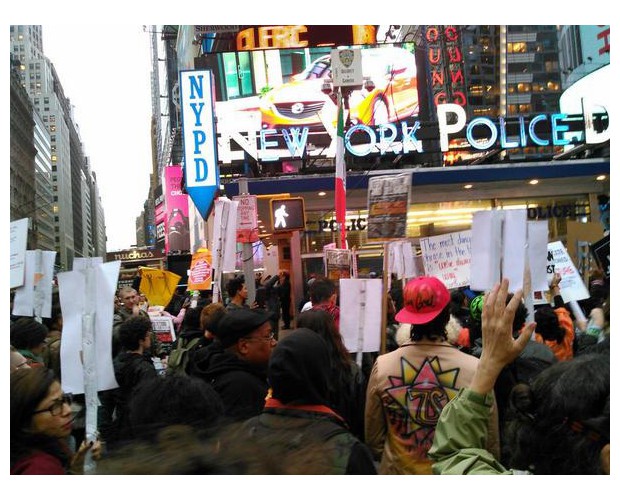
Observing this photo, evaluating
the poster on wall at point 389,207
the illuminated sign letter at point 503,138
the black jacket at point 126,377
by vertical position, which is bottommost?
the black jacket at point 126,377

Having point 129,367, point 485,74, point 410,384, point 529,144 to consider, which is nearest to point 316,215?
point 529,144

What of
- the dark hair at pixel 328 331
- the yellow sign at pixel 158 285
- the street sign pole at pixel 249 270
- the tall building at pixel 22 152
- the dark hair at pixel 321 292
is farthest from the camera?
the tall building at pixel 22 152

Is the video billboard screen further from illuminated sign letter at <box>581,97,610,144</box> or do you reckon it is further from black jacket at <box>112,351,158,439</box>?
black jacket at <box>112,351,158,439</box>

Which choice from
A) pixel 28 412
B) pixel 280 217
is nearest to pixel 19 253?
pixel 28 412

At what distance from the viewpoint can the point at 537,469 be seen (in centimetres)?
193

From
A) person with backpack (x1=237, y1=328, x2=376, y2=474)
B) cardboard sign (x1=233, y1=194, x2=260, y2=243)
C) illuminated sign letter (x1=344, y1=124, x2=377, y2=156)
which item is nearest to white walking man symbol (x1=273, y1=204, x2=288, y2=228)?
cardboard sign (x1=233, y1=194, x2=260, y2=243)

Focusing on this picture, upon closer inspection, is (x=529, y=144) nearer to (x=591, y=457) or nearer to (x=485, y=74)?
(x=591, y=457)

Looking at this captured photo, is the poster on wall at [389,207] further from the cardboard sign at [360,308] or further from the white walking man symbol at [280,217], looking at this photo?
the white walking man symbol at [280,217]

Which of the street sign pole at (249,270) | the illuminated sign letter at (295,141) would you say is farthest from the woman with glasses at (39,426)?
the illuminated sign letter at (295,141)

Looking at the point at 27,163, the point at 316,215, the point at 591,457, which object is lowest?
the point at 591,457

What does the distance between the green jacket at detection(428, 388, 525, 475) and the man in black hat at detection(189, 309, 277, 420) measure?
1.84m

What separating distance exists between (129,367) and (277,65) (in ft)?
85.8

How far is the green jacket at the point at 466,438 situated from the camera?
213 cm

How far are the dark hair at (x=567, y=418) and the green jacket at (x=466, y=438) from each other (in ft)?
0.48
